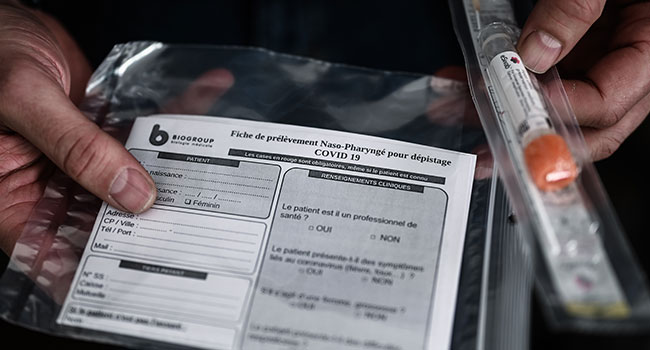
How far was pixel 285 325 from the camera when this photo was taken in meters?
0.55

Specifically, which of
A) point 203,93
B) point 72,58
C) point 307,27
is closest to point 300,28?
point 307,27

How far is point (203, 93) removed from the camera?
75 cm

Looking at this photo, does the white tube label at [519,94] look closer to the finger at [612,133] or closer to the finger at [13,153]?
the finger at [612,133]

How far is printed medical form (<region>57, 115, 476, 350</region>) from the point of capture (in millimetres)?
551

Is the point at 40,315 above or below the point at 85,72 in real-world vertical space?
below

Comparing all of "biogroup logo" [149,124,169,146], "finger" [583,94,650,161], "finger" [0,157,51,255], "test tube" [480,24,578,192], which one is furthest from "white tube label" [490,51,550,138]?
"finger" [0,157,51,255]

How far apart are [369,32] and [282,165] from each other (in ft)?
1.19

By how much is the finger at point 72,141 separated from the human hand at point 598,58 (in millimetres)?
442

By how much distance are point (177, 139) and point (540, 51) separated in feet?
1.35

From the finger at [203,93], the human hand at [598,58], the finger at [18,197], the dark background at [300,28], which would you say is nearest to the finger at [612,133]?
the human hand at [598,58]

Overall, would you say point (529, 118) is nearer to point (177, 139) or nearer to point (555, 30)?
point (555, 30)

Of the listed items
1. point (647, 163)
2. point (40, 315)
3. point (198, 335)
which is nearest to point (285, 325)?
point (198, 335)

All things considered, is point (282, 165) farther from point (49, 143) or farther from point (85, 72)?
point (85, 72)

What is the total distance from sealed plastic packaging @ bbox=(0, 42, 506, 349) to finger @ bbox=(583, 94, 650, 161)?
0.15m
